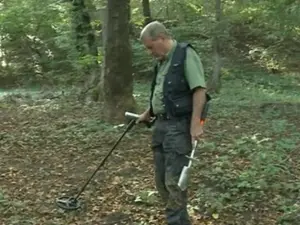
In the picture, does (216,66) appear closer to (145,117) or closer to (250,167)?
(250,167)

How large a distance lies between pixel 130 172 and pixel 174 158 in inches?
89.1

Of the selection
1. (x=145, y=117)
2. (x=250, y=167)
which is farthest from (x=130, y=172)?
(x=145, y=117)

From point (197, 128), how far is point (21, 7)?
18.1 metres

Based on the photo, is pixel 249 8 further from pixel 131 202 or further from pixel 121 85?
pixel 131 202

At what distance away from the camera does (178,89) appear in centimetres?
450

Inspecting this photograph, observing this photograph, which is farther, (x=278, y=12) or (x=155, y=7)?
(x=155, y=7)

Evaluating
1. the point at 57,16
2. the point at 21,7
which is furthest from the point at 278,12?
the point at 21,7

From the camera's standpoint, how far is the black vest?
450 centimetres

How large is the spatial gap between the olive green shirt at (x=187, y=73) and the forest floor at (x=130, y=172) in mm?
1437

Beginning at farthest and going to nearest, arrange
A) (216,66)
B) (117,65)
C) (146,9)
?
1. (146,9)
2. (216,66)
3. (117,65)

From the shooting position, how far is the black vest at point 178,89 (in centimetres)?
450

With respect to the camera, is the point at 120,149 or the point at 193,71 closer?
the point at 193,71

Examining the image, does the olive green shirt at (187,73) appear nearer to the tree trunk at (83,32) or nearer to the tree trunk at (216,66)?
the tree trunk at (83,32)

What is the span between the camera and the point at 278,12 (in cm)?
1605
